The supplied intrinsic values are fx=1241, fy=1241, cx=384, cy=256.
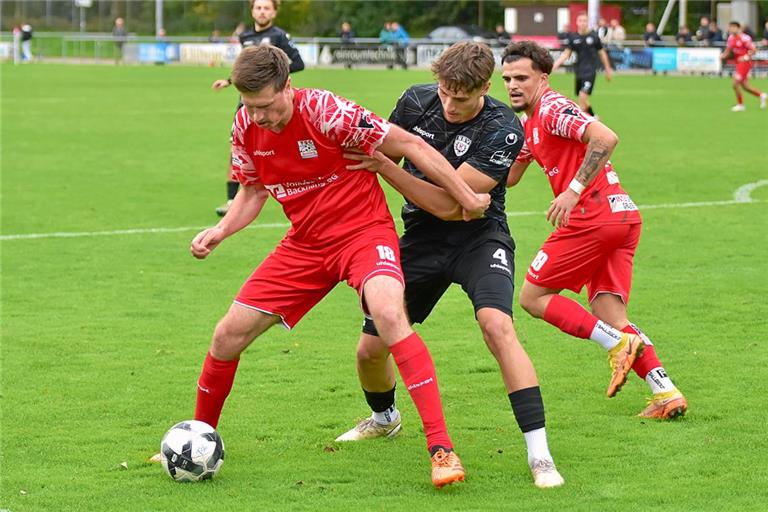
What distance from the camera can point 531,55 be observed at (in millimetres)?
6652

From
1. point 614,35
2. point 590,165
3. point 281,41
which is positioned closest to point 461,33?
point 614,35

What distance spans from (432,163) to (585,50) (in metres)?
21.6

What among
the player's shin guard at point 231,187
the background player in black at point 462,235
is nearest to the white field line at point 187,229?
the player's shin guard at point 231,187

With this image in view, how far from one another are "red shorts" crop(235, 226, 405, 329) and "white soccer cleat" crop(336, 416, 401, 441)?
0.85m

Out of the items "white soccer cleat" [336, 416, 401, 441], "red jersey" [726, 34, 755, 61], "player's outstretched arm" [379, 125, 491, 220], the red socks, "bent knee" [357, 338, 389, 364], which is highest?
"red jersey" [726, 34, 755, 61]

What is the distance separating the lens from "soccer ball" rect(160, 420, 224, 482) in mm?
5688

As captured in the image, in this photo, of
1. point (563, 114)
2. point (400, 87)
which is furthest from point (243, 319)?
point (400, 87)

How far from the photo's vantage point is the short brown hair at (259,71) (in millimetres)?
5461

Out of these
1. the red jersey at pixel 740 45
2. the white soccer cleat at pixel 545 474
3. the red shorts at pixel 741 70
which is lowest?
the white soccer cleat at pixel 545 474

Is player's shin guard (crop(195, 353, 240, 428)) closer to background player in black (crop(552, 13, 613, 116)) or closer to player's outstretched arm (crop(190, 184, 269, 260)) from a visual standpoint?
player's outstretched arm (crop(190, 184, 269, 260))

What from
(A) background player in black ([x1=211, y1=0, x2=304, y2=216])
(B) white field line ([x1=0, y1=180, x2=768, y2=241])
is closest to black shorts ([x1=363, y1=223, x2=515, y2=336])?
(B) white field line ([x1=0, y1=180, x2=768, y2=241])

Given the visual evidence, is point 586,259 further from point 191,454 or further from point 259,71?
point 191,454

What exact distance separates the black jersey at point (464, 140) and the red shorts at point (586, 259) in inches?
27.5

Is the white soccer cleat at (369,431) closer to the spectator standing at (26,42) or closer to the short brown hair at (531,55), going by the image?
the short brown hair at (531,55)
